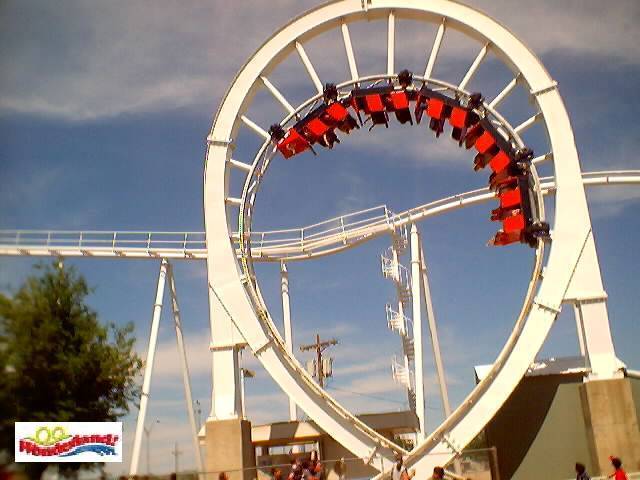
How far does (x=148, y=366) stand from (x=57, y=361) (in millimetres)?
7178

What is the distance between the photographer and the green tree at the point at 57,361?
12.7m

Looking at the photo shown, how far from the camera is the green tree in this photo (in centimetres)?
1273

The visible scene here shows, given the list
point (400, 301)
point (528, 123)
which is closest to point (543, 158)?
point (528, 123)

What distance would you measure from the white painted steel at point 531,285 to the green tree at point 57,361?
11.3 feet

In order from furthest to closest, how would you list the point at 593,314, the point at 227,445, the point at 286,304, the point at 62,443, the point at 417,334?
1. the point at 286,304
2. the point at 417,334
3. the point at 227,445
4. the point at 593,314
5. the point at 62,443

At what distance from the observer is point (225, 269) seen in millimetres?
20062

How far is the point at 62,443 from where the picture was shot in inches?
559

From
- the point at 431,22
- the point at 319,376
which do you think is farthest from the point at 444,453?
the point at 319,376

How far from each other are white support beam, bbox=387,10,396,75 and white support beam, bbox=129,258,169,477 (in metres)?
10.1

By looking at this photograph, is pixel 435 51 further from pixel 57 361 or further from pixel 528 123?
pixel 57 361

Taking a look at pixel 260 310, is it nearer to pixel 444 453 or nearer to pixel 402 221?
pixel 444 453

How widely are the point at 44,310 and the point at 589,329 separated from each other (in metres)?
13.1

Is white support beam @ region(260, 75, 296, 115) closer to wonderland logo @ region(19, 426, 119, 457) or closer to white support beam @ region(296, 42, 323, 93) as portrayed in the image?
white support beam @ region(296, 42, 323, 93)

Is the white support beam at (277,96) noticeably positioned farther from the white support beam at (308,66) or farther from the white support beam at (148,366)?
the white support beam at (148,366)
